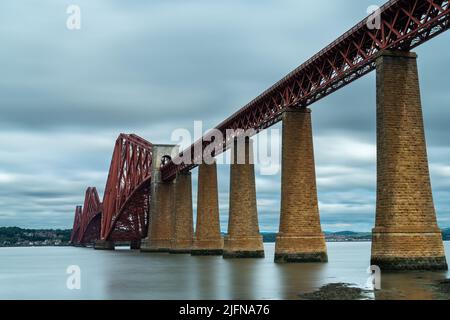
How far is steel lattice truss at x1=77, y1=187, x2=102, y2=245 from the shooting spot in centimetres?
17261

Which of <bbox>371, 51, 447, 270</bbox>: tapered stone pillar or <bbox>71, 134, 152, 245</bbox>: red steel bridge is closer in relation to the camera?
<bbox>371, 51, 447, 270</bbox>: tapered stone pillar

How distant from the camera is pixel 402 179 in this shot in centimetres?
3241

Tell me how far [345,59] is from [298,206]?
39.5 feet

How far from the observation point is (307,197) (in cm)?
4731

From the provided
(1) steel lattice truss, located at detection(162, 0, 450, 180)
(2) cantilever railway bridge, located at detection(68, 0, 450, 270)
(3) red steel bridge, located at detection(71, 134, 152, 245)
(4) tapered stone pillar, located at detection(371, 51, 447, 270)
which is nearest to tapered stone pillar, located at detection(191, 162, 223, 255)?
(2) cantilever railway bridge, located at detection(68, 0, 450, 270)

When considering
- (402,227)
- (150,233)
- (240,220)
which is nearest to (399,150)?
(402,227)

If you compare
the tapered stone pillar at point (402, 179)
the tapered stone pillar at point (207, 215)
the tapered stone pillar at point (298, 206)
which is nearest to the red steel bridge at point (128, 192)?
the tapered stone pillar at point (207, 215)

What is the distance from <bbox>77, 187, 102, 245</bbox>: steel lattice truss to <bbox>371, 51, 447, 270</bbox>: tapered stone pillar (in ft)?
443

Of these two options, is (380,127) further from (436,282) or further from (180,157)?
(180,157)

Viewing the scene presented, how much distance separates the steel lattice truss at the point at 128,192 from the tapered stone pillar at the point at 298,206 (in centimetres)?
5830

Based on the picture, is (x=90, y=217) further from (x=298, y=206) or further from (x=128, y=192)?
(x=298, y=206)

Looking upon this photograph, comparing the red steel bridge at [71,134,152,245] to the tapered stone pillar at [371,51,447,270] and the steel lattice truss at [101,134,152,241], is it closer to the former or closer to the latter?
the steel lattice truss at [101,134,152,241]

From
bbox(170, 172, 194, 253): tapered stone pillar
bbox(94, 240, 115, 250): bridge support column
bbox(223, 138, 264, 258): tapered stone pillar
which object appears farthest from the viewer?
bbox(94, 240, 115, 250): bridge support column

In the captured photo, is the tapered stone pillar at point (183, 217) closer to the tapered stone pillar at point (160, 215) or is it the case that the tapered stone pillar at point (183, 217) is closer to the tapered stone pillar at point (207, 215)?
the tapered stone pillar at point (160, 215)
